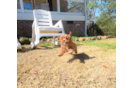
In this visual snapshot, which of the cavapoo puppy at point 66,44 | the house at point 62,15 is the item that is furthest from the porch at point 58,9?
the cavapoo puppy at point 66,44

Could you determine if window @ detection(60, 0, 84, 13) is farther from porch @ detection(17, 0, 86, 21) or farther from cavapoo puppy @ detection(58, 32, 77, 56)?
cavapoo puppy @ detection(58, 32, 77, 56)

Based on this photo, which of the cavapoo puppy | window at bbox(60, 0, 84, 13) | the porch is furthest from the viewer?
window at bbox(60, 0, 84, 13)

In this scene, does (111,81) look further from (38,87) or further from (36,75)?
(36,75)

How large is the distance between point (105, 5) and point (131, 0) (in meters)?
10.8

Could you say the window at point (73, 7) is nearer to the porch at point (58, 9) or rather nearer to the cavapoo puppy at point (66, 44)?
the porch at point (58, 9)

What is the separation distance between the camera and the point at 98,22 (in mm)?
8094

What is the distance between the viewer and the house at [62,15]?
570 cm

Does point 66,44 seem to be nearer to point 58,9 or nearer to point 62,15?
point 62,15

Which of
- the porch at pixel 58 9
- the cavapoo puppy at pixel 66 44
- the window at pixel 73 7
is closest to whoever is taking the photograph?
the cavapoo puppy at pixel 66 44

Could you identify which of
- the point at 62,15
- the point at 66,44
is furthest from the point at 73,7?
the point at 66,44

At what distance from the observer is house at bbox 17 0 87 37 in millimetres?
5695

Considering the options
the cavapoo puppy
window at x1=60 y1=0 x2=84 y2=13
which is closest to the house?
window at x1=60 y1=0 x2=84 y2=13

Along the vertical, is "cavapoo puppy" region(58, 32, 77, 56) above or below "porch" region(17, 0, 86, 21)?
below

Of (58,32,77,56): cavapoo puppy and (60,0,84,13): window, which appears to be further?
(60,0,84,13): window
